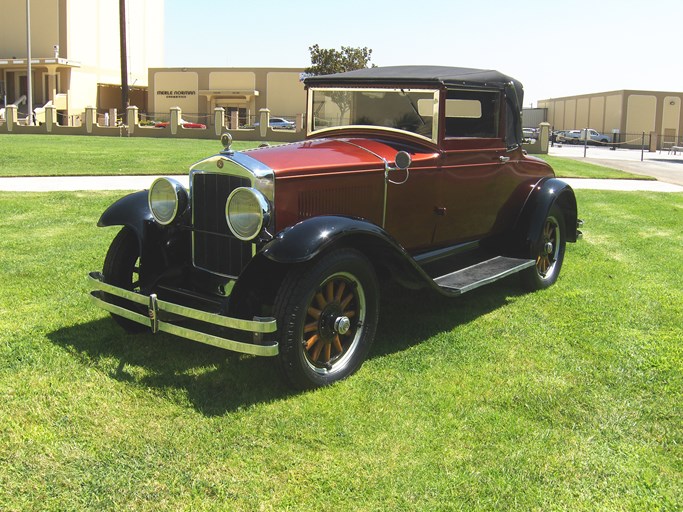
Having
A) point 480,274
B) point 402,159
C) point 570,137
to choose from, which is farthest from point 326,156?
point 570,137

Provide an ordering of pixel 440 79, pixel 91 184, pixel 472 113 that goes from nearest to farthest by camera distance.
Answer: pixel 440 79 → pixel 472 113 → pixel 91 184

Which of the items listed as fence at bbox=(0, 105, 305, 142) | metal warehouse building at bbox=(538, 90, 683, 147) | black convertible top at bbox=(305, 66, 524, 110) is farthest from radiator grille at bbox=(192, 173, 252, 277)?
metal warehouse building at bbox=(538, 90, 683, 147)

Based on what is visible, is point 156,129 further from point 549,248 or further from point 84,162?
point 549,248

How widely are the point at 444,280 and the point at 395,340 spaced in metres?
0.61

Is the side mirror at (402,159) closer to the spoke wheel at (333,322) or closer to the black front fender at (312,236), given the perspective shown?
the black front fender at (312,236)

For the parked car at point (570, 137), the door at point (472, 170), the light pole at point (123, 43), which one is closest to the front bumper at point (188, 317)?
the door at point (472, 170)

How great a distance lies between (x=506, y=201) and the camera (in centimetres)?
607

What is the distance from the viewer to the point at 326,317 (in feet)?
13.2

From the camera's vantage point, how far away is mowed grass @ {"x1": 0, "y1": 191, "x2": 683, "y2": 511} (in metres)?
2.95

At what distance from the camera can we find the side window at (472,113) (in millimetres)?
5246

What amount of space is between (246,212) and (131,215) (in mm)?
1137

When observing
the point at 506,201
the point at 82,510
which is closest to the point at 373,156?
the point at 506,201

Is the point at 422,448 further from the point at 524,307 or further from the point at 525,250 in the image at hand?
the point at 525,250

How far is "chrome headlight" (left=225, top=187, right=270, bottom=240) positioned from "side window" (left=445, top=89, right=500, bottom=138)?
74.6 inches
